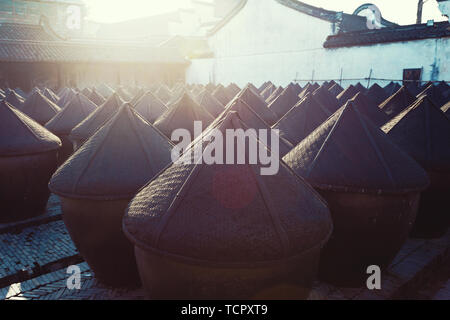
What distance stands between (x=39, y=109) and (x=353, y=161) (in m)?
6.93

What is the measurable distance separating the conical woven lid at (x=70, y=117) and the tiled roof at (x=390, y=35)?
13909 mm

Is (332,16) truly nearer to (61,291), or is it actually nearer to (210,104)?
(210,104)

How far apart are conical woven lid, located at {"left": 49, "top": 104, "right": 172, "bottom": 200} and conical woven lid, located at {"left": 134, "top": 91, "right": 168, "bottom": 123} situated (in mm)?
3296

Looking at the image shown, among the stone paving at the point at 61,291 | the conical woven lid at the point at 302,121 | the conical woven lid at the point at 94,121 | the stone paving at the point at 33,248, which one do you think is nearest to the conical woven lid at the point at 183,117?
the conical woven lid at the point at 94,121

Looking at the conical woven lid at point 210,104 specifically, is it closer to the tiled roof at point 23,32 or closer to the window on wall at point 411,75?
the window on wall at point 411,75

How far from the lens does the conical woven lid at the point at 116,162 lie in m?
3.15

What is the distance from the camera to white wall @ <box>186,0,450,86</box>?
15281mm

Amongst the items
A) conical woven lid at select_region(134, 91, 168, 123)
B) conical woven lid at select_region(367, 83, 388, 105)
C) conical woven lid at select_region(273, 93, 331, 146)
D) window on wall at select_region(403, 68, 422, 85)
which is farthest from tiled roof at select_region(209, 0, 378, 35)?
conical woven lid at select_region(273, 93, 331, 146)

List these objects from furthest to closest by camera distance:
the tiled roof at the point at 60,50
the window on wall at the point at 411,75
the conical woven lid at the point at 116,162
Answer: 1. the tiled roof at the point at 60,50
2. the window on wall at the point at 411,75
3. the conical woven lid at the point at 116,162

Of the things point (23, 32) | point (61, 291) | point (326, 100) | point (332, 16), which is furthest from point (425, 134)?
point (23, 32)

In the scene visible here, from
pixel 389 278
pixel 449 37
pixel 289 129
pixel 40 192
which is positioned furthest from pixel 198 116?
pixel 449 37

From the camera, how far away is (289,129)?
5004mm

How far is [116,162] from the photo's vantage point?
3295 mm
